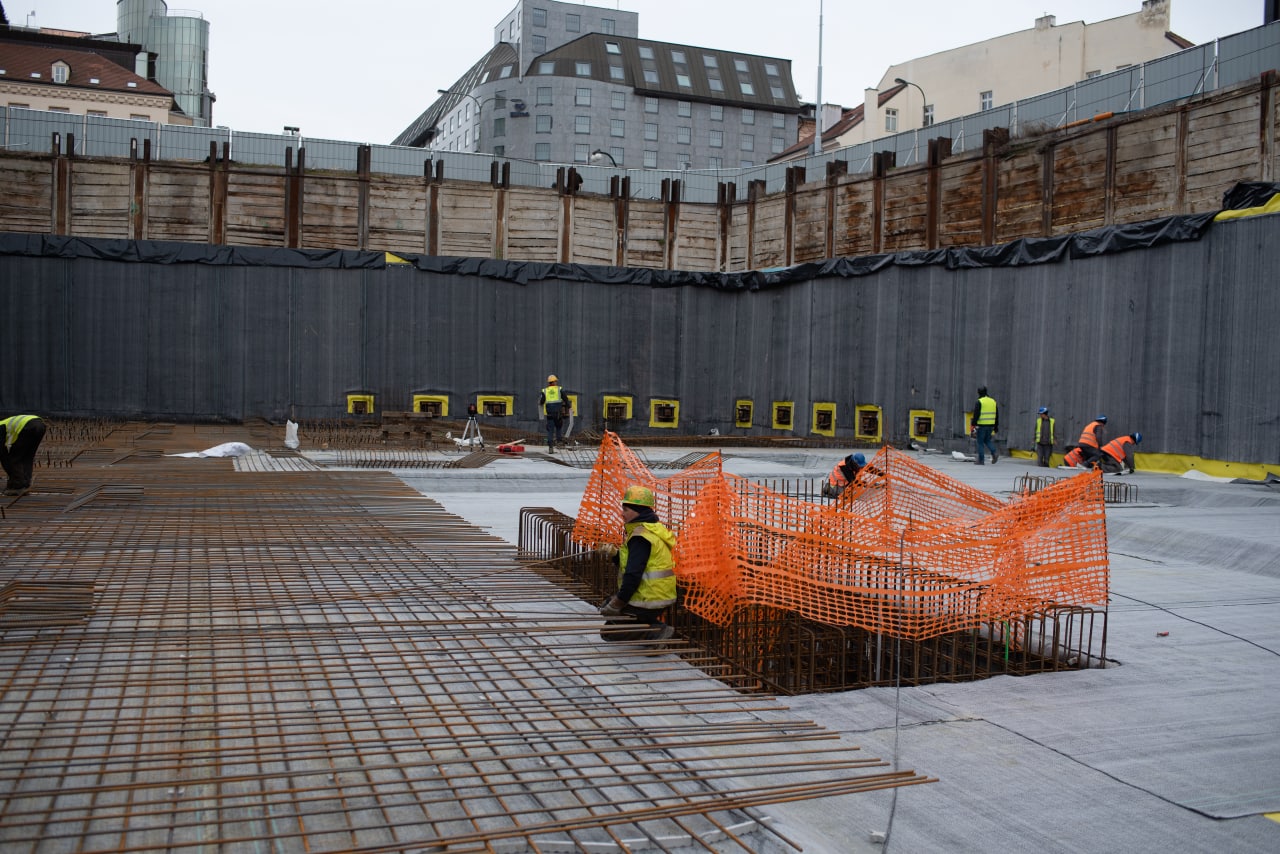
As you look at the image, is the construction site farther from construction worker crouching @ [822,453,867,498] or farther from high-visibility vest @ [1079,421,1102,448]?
high-visibility vest @ [1079,421,1102,448]

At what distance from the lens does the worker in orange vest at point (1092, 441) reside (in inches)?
685

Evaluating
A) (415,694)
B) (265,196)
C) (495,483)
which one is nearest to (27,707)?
(415,694)

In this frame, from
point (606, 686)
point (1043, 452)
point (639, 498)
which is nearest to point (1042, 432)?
point (1043, 452)

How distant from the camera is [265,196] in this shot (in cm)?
2597

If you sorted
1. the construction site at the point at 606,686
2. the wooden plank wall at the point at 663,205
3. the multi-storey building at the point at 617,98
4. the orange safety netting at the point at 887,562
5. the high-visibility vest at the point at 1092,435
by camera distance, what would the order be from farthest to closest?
the multi-storey building at the point at 617,98 < the wooden plank wall at the point at 663,205 < the high-visibility vest at the point at 1092,435 < the orange safety netting at the point at 887,562 < the construction site at the point at 606,686

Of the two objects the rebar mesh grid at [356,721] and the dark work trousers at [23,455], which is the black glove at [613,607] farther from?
the dark work trousers at [23,455]

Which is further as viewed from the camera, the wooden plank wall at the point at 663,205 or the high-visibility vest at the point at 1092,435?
the wooden plank wall at the point at 663,205

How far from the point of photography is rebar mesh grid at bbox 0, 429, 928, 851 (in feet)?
11.4

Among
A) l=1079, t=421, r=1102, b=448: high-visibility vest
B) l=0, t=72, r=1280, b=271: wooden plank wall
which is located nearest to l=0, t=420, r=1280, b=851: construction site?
l=1079, t=421, r=1102, b=448: high-visibility vest

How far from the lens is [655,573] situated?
626 cm

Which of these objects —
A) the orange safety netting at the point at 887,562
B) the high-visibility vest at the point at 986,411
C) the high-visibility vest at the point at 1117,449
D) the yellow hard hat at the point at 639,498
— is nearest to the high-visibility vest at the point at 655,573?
the yellow hard hat at the point at 639,498

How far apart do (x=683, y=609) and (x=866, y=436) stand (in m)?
17.9

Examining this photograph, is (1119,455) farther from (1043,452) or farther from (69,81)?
(69,81)

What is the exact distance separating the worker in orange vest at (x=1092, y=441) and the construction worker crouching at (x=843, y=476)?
6.56m
